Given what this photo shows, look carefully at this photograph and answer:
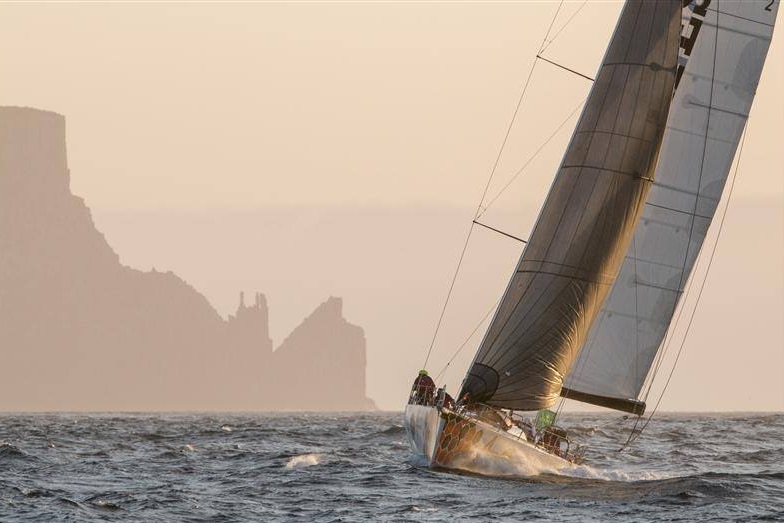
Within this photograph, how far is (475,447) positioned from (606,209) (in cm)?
670

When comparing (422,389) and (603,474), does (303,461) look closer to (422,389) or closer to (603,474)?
(422,389)

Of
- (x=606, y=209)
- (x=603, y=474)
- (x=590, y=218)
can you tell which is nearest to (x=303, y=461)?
(x=603, y=474)

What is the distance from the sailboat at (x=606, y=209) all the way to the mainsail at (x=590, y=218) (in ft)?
0.08

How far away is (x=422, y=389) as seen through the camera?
130 ft

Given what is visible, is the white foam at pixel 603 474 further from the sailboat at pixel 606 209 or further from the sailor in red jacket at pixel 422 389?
Result: the sailor in red jacket at pixel 422 389

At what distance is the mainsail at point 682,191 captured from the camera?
1593 inches

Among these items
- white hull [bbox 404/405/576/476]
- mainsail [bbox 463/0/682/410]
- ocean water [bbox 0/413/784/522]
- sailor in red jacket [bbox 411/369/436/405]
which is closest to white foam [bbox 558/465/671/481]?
ocean water [bbox 0/413/784/522]

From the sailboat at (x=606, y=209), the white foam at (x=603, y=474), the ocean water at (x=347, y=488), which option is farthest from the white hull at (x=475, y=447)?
the white foam at (x=603, y=474)

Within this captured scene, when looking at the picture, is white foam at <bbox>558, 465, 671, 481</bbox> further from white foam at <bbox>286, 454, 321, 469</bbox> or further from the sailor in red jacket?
white foam at <bbox>286, 454, 321, 469</bbox>

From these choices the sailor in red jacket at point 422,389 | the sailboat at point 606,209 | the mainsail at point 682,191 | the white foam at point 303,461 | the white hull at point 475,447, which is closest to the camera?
the white hull at point 475,447

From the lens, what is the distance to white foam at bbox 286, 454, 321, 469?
144 ft

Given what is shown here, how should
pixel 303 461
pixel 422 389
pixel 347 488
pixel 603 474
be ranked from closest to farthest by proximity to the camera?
pixel 347 488, pixel 422 389, pixel 603 474, pixel 303 461

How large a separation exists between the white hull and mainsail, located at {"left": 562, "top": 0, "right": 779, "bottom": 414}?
3736mm

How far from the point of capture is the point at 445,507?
1267 inches
